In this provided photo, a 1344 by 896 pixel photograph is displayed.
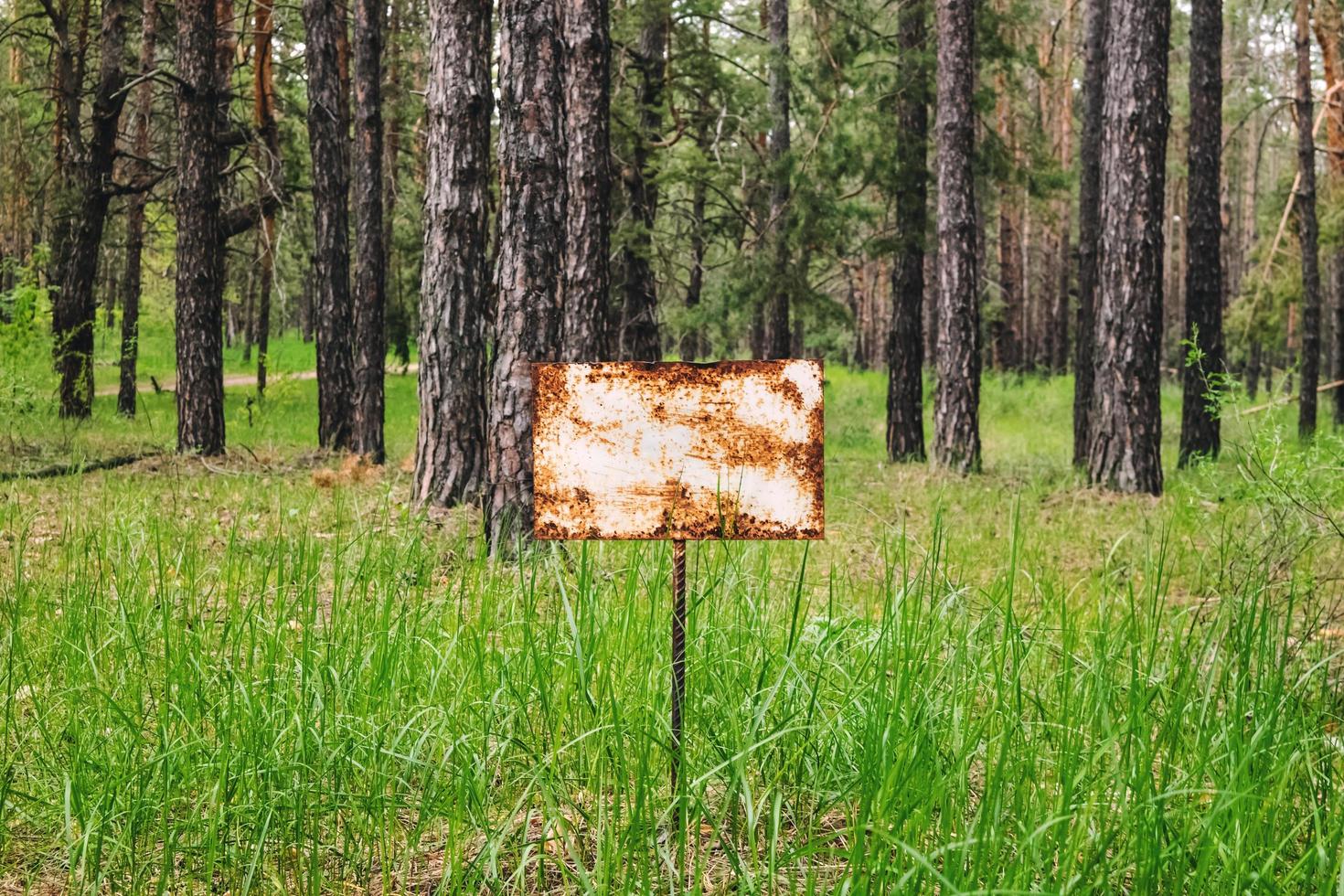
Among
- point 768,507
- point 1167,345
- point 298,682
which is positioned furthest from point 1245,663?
point 1167,345

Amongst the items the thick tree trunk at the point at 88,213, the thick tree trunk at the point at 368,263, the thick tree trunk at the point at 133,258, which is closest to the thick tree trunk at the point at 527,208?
the thick tree trunk at the point at 368,263

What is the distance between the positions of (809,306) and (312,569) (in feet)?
42.2

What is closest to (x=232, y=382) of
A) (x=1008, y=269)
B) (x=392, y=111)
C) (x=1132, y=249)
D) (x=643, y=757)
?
(x=392, y=111)

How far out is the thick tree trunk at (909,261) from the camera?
14.1 m

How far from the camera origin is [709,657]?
116 inches

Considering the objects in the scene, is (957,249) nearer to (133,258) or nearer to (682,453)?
(682,453)

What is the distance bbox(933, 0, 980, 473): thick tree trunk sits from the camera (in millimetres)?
11430

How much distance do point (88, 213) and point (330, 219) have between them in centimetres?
372

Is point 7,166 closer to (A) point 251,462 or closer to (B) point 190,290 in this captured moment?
(B) point 190,290

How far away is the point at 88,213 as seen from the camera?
13766mm

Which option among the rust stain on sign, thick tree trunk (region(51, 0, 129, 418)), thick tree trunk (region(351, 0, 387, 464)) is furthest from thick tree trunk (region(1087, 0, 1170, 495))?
thick tree trunk (region(51, 0, 129, 418))

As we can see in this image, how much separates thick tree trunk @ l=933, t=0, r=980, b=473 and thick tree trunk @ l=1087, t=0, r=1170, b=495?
1.95 meters

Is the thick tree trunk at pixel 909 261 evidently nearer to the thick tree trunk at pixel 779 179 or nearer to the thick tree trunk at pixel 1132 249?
the thick tree trunk at pixel 779 179

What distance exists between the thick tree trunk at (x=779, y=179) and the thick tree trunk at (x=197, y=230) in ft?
23.8
